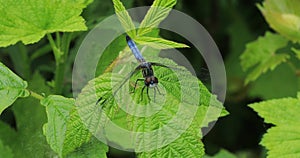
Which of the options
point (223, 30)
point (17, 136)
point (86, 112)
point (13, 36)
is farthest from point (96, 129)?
point (223, 30)

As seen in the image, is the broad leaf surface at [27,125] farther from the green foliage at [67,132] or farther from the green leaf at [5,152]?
the green foliage at [67,132]

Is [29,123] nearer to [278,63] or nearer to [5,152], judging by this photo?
[5,152]

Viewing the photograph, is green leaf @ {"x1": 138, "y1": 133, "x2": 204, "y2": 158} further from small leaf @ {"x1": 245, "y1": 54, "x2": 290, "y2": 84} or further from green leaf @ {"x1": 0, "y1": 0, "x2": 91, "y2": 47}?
small leaf @ {"x1": 245, "y1": 54, "x2": 290, "y2": 84}

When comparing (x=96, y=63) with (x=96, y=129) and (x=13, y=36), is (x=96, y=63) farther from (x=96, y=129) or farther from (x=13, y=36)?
(x=96, y=129)

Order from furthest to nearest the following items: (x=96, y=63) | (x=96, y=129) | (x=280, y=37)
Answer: (x=280, y=37) < (x=96, y=63) < (x=96, y=129)

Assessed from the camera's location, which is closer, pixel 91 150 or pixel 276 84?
pixel 91 150

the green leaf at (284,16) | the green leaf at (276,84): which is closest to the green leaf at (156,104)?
the green leaf at (284,16)

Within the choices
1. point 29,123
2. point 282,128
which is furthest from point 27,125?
point 282,128
